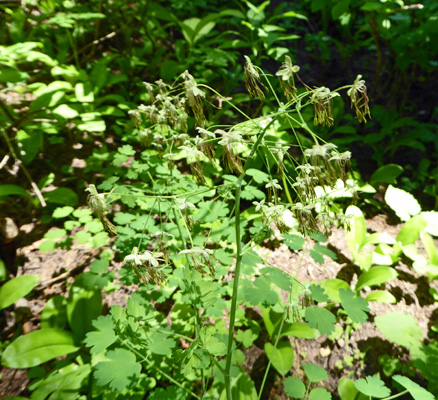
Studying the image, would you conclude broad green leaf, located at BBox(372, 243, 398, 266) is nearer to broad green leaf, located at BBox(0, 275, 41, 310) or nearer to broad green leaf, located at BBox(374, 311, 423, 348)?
broad green leaf, located at BBox(374, 311, 423, 348)

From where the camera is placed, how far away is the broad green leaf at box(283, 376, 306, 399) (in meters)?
1.22

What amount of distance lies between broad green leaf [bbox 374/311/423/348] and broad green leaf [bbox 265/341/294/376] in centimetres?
57

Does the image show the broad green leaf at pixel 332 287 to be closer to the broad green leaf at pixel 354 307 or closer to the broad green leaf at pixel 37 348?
the broad green leaf at pixel 354 307

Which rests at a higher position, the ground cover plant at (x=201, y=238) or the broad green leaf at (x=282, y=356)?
the ground cover plant at (x=201, y=238)

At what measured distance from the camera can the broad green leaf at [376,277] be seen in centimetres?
202

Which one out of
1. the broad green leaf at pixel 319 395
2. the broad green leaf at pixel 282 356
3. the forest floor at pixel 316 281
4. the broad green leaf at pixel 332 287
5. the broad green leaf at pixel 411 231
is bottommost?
the forest floor at pixel 316 281

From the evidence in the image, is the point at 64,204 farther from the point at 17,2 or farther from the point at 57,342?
the point at 17,2

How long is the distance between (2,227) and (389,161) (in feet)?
12.3

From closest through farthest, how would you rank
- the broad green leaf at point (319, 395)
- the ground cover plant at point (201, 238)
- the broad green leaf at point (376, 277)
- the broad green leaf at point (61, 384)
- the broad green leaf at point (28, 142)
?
1. the ground cover plant at point (201, 238)
2. the broad green leaf at point (319, 395)
3. the broad green leaf at point (61, 384)
4. the broad green leaf at point (376, 277)
5. the broad green leaf at point (28, 142)

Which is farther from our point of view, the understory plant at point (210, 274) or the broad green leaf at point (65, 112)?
the broad green leaf at point (65, 112)

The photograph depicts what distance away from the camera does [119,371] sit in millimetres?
1068

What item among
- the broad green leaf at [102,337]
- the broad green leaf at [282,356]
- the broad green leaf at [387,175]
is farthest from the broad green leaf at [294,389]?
the broad green leaf at [387,175]

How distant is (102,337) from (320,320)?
80 centimetres

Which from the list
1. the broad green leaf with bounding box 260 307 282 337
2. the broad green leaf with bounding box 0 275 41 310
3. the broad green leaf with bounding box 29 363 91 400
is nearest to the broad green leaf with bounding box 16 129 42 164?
the broad green leaf with bounding box 0 275 41 310
